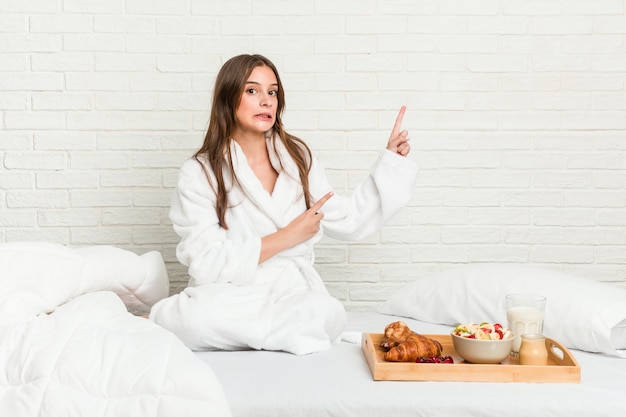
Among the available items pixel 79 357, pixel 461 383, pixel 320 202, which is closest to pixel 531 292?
pixel 461 383

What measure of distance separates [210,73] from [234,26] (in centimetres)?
21

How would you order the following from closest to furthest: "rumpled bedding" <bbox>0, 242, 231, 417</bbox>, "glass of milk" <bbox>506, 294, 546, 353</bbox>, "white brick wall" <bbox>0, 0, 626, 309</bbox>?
"rumpled bedding" <bbox>0, 242, 231, 417</bbox> → "glass of milk" <bbox>506, 294, 546, 353</bbox> → "white brick wall" <bbox>0, 0, 626, 309</bbox>

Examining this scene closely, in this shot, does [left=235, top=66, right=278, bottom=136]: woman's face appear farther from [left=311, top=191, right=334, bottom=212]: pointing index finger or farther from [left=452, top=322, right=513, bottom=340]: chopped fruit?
[left=452, top=322, right=513, bottom=340]: chopped fruit

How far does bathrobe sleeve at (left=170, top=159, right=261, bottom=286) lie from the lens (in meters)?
2.46

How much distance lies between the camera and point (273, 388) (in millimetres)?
1870

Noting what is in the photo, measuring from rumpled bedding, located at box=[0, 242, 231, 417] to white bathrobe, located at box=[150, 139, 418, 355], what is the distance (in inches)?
10.0

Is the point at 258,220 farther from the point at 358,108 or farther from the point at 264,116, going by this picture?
the point at 358,108

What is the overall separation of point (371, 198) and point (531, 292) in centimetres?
68

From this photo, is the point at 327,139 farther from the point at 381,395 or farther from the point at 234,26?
the point at 381,395

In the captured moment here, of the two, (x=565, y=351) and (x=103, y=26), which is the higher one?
(x=103, y=26)

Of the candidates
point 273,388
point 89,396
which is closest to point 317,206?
point 273,388

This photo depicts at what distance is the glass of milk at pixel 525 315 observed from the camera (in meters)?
2.06

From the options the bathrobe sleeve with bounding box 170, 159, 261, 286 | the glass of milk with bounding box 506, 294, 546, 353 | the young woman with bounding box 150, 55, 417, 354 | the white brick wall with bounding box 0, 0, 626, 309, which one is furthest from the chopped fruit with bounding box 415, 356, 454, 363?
the white brick wall with bounding box 0, 0, 626, 309

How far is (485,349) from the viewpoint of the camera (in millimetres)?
1991
